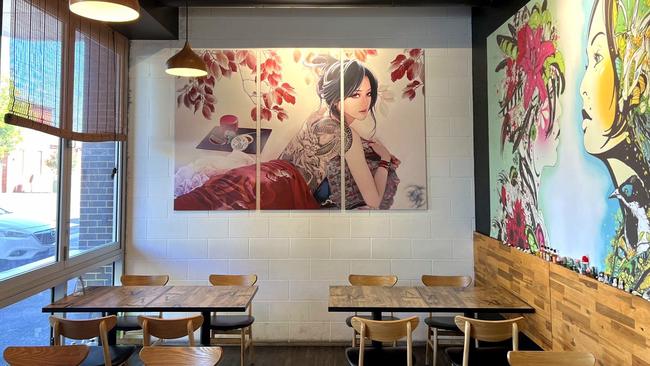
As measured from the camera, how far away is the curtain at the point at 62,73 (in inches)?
105

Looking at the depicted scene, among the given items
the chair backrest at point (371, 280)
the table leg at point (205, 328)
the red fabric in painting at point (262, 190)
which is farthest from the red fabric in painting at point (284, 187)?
the table leg at point (205, 328)

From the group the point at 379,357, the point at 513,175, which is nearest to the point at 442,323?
the point at 379,357

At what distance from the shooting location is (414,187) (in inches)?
163

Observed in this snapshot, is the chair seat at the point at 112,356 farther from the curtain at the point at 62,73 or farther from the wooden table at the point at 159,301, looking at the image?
the curtain at the point at 62,73

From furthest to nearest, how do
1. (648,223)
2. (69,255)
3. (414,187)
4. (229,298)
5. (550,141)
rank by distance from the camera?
(414,187)
(69,255)
(229,298)
(550,141)
(648,223)

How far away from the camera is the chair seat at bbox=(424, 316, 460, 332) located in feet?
10.7

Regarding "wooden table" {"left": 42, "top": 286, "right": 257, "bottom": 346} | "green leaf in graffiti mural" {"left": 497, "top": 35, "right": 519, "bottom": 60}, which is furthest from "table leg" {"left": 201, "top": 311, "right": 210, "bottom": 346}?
"green leaf in graffiti mural" {"left": 497, "top": 35, "right": 519, "bottom": 60}

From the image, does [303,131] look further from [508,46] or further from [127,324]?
[127,324]

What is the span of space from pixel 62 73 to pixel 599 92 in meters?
3.57

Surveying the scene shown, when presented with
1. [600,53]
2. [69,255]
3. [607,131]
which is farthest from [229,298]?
[600,53]

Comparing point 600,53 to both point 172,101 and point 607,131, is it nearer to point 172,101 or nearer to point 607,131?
point 607,131

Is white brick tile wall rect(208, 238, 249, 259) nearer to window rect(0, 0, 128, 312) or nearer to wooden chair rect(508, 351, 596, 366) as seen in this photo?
window rect(0, 0, 128, 312)

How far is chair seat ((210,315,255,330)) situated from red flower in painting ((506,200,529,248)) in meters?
2.18

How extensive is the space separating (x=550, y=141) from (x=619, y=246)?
0.89 meters
